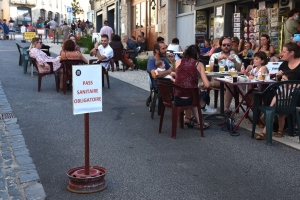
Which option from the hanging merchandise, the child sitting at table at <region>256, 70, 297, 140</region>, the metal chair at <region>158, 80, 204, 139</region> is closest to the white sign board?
the metal chair at <region>158, 80, 204, 139</region>

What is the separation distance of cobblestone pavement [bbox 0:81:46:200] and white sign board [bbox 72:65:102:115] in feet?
3.12

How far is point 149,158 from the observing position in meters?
5.72

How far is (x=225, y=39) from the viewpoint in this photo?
8.72 meters

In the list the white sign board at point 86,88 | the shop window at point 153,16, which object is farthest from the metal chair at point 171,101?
the shop window at point 153,16

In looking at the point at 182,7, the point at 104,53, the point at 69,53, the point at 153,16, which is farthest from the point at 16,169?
the point at 153,16

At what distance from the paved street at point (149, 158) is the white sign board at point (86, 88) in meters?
0.87

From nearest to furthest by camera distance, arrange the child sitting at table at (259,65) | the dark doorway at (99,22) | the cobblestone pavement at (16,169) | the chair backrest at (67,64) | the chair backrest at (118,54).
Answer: the cobblestone pavement at (16,169) < the child sitting at table at (259,65) < the chair backrest at (67,64) < the chair backrest at (118,54) < the dark doorway at (99,22)

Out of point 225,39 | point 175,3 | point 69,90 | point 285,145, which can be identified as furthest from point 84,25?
point 285,145

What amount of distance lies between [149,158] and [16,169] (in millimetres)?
1607

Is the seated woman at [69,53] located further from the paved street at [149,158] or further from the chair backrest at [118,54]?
the chair backrest at [118,54]

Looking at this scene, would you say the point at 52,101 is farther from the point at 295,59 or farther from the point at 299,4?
the point at 299,4

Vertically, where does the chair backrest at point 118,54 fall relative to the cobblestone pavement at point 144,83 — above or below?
above

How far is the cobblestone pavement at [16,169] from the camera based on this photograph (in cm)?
448

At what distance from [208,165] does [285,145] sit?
154 centimetres
